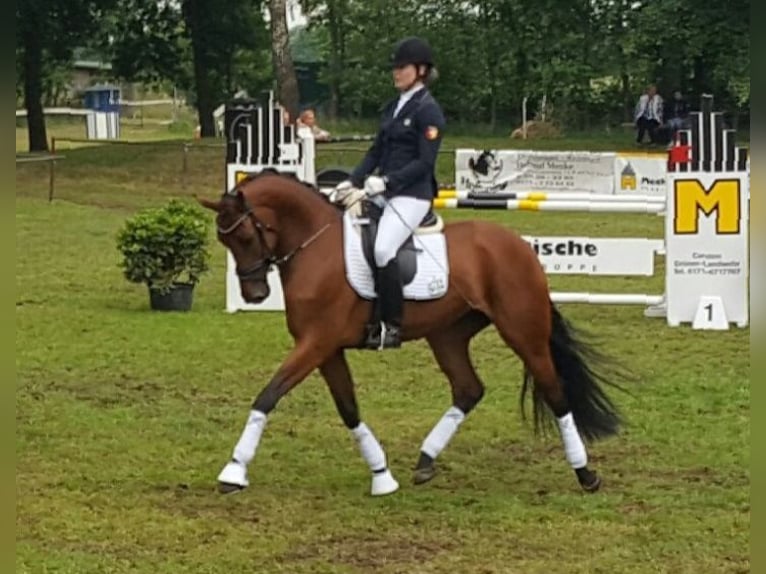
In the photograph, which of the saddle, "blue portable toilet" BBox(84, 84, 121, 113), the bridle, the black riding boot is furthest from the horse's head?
"blue portable toilet" BBox(84, 84, 121, 113)

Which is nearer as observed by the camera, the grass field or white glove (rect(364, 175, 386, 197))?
the grass field

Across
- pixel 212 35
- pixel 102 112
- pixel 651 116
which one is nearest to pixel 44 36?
pixel 212 35

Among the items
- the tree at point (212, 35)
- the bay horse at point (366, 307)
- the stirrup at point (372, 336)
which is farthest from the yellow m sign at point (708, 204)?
the tree at point (212, 35)

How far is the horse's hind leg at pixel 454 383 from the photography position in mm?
7410

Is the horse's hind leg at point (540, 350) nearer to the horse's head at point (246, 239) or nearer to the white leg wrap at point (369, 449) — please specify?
the white leg wrap at point (369, 449)

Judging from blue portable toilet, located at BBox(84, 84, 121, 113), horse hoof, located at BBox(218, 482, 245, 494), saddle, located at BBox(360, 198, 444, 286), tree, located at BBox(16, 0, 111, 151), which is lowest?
horse hoof, located at BBox(218, 482, 245, 494)

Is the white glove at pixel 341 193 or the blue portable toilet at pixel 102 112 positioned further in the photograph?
the blue portable toilet at pixel 102 112

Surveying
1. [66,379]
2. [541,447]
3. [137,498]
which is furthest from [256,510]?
[66,379]

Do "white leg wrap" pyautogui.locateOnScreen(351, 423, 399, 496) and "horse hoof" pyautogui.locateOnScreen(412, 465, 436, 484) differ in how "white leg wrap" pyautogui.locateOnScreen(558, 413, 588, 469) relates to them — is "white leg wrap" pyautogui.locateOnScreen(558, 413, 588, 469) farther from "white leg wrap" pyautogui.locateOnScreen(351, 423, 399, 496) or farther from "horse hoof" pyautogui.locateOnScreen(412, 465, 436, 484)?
"white leg wrap" pyautogui.locateOnScreen(351, 423, 399, 496)

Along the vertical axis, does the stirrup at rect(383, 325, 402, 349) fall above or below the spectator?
below

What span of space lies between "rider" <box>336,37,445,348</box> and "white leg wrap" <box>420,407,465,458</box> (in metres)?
0.58

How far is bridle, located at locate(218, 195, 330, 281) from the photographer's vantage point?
701cm

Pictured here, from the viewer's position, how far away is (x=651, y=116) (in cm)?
3422

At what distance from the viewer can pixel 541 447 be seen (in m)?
8.23
